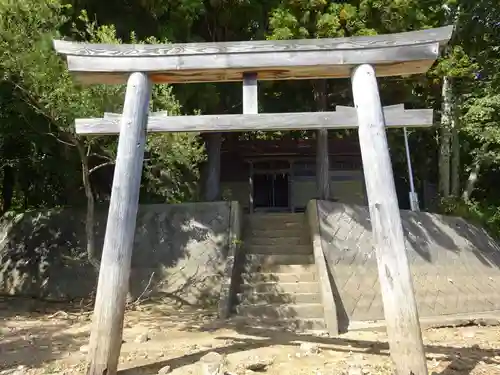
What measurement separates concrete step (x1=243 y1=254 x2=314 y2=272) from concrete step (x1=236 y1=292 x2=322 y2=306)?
0.84 m

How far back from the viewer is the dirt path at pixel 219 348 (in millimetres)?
5438

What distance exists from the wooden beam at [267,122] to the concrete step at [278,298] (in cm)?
443

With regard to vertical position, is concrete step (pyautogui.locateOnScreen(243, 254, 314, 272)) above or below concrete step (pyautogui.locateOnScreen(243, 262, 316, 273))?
above

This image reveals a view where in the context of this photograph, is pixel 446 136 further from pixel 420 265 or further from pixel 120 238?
pixel 120 238

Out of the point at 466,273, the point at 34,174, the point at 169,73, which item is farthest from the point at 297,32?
the point at 34,174

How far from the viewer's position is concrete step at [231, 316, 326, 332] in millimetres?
8117

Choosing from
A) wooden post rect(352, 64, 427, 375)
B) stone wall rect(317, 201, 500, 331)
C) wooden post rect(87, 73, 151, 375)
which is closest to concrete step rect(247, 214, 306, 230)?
stone wall rect(317, 201, 500, 331)

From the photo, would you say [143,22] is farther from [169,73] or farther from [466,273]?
[466,273]

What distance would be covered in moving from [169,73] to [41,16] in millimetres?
3941

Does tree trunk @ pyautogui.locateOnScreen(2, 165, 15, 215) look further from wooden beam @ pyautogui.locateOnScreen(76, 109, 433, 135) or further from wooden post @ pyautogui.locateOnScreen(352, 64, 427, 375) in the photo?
wooden post @ pyautogui.locateOnScreen(352, 64, 427, 375)

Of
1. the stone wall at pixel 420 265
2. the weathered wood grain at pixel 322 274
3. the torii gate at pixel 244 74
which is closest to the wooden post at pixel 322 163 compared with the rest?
the stone wall at pixel 420 265

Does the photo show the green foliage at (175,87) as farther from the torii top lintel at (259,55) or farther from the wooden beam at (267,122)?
the wooden beam at (267,122)

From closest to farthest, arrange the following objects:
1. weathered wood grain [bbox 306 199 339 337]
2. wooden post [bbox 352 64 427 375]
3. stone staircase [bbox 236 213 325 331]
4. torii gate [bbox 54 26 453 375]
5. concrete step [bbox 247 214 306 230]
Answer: wooden post [bbox 352 64 427 375], torii gate [bbox 54 26 453 375], weathered wood grain [bbox 306 199 339 337], stone staircase [bbox 236 213 325 331], concrete step [bbox 247 214 306 230]

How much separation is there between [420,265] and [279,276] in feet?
11.4
